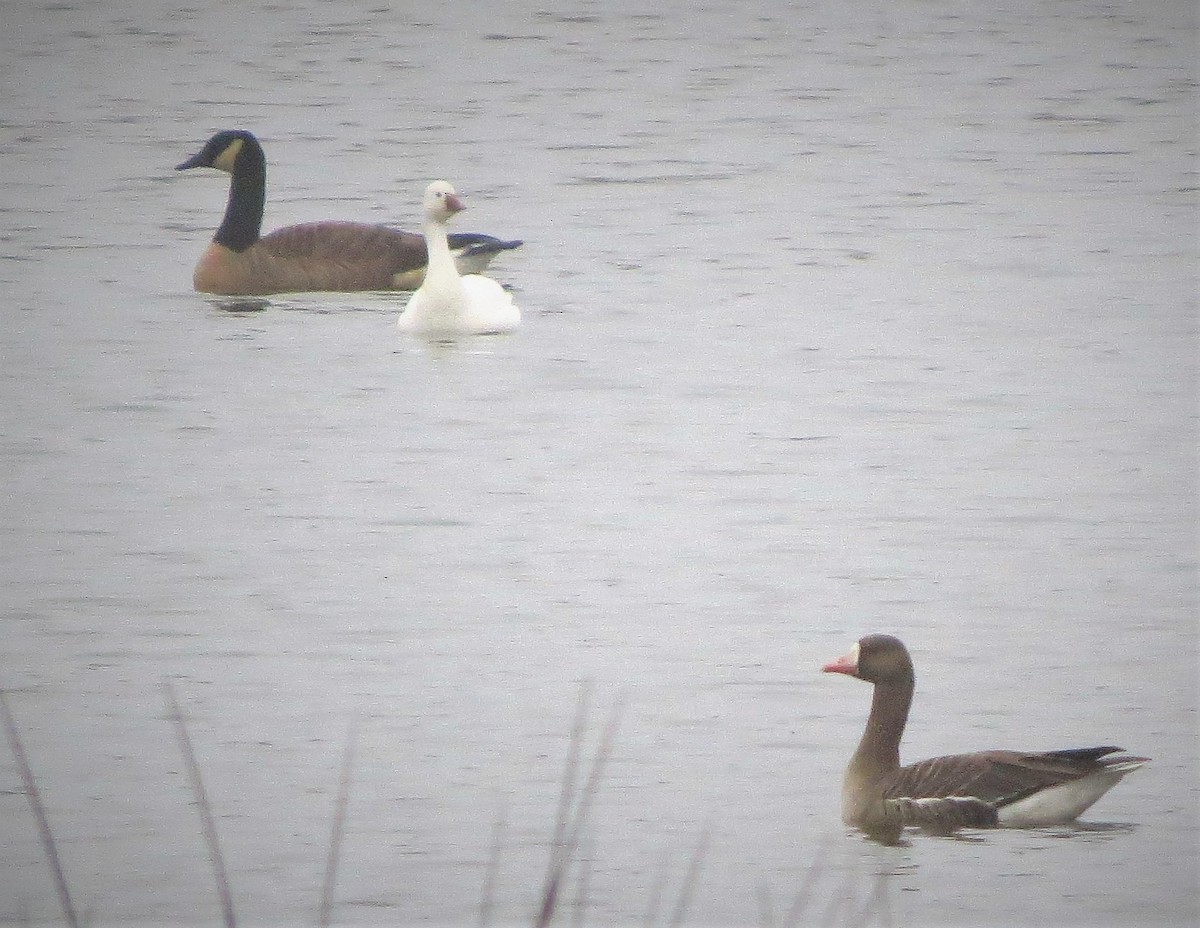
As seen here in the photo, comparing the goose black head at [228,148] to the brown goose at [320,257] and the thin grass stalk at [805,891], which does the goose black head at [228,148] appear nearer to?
the brown goose at [320,257]

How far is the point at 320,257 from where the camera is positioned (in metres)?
12.2

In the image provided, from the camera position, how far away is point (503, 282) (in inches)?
494

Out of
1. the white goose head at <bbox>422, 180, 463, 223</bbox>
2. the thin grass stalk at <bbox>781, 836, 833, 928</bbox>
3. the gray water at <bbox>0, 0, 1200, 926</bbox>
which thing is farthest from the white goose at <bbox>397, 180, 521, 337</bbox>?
the thin grass stalk at <bbox>781, 836, 833, 928</bbox>

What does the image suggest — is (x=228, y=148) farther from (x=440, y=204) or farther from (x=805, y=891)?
(x=805, y=891)

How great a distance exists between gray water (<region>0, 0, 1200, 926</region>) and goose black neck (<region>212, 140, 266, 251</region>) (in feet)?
Answer: 1.17

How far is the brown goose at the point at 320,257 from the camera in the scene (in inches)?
480

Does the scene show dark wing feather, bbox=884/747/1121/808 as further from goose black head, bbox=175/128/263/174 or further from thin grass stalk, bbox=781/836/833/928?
goose black head, bbox=175/128/263/174

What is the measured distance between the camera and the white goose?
11.0m

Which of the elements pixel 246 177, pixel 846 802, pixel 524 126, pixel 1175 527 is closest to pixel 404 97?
pixel 524 126

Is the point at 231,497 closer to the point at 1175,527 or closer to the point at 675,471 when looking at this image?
the point at 675,471

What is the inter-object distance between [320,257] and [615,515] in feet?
14.9

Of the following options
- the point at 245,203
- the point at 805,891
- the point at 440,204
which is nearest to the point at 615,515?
the point at 440,204

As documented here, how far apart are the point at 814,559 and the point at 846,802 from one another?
6.61ft

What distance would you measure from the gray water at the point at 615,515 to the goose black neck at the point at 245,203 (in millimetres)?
357
